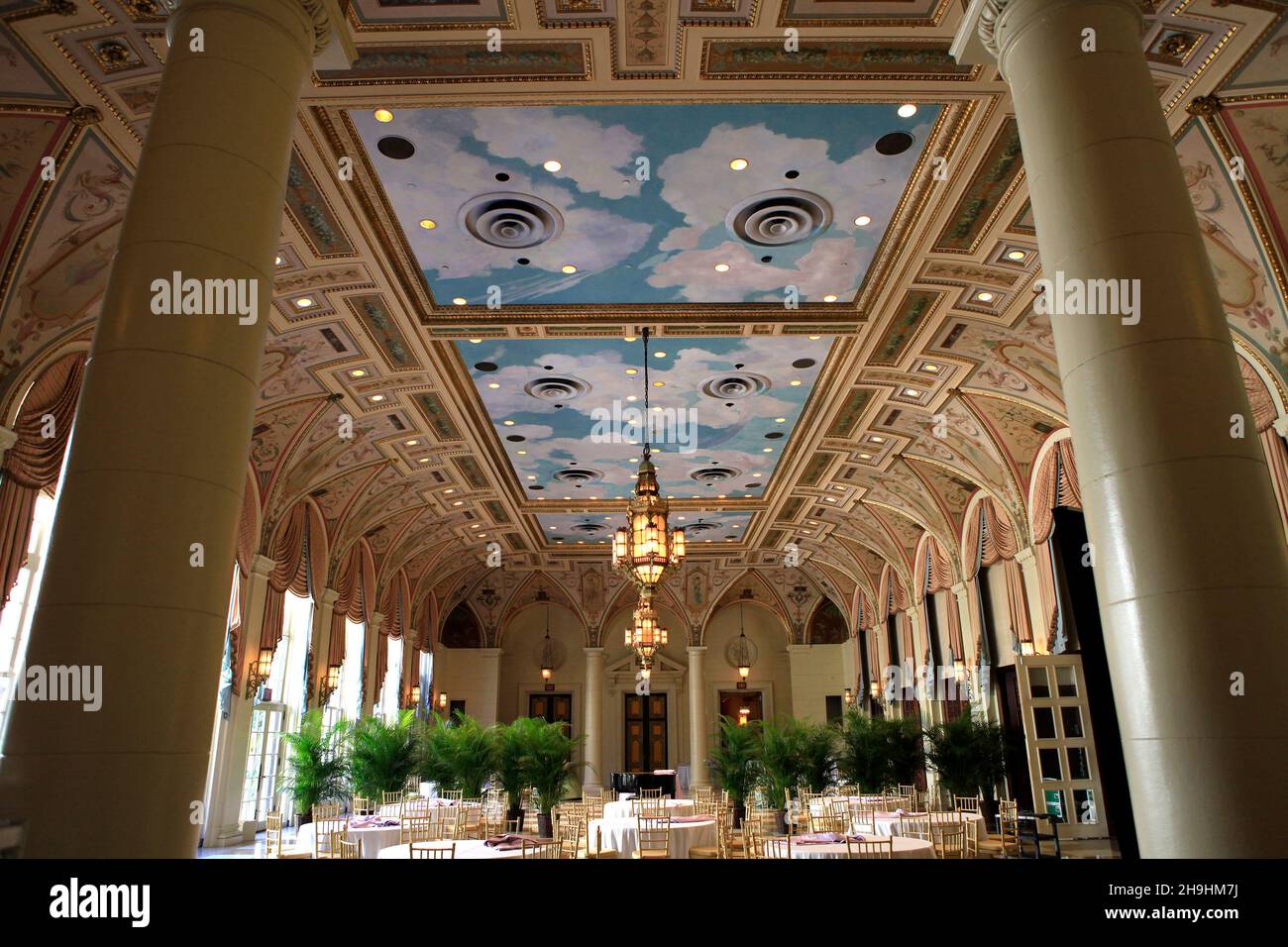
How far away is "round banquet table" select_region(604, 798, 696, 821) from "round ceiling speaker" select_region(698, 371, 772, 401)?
19.1ft

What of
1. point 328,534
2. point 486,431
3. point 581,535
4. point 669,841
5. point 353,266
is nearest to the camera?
point 353,266

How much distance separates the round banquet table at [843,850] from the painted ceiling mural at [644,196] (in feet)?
18.7

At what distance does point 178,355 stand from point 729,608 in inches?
971

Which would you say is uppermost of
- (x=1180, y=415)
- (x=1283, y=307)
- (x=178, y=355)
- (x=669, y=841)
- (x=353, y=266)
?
(x=353, y=266)

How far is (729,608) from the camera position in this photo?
26562 mm

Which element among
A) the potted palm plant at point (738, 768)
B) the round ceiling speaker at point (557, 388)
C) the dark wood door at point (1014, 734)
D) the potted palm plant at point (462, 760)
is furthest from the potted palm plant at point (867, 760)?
the round ceiling speaker at point (557, 388)

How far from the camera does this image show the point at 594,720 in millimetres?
25016

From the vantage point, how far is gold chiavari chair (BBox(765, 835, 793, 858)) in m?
7.46

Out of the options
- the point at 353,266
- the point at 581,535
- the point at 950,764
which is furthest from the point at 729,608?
the point at 353,266

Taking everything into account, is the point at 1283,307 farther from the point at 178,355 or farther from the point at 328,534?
the point at 328,534

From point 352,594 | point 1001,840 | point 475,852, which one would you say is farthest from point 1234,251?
point 352,594

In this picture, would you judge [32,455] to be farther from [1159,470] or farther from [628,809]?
[1159,470]

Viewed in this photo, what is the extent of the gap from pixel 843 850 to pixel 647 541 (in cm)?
366

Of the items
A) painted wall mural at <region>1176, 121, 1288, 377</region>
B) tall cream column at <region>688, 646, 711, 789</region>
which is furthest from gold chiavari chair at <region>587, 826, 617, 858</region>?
tall cream column at <region>688, 646, 711, 789</region>
